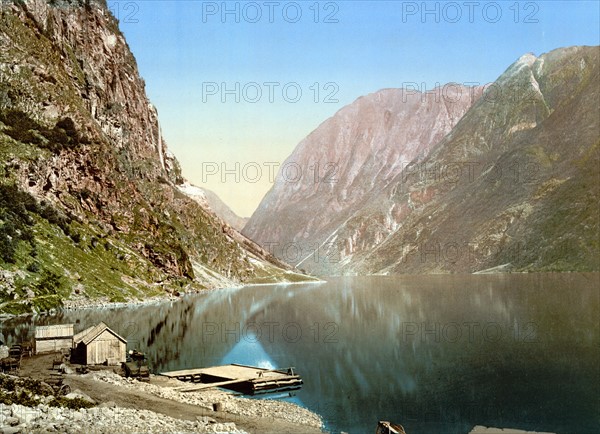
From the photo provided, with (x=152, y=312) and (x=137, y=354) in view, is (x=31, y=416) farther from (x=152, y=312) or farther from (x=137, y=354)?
(x=152, y=312)

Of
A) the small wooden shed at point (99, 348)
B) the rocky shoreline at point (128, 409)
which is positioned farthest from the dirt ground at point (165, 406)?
the small wooden shed at point (99, 348)

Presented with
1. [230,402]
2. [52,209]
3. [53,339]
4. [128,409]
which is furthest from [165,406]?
[52,209]

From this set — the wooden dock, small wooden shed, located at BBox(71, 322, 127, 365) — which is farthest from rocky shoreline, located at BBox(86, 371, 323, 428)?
small wooden shed, located at BBox(71, 322, 127, 365)

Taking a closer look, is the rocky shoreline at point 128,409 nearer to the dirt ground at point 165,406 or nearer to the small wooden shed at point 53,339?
the dirt ground at point 165,406

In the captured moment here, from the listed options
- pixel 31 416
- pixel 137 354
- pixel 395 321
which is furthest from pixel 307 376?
pixel 395 321

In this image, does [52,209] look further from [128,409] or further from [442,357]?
[128,409]
